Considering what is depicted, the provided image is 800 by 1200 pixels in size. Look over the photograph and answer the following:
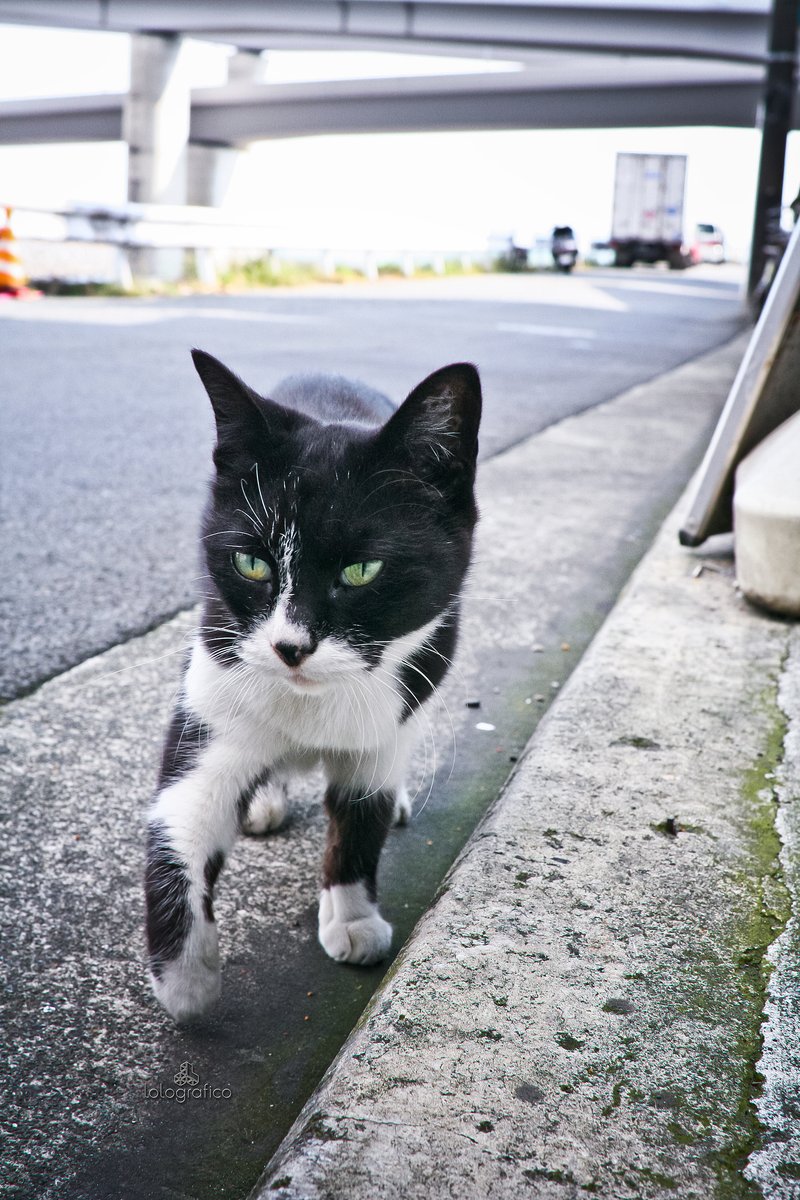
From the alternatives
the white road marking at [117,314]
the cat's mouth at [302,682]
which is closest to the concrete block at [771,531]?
the cat's mouth at [302,682]

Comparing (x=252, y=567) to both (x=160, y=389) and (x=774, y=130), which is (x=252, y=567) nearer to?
(x=160, y=389)

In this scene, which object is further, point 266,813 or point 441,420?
point 266,813

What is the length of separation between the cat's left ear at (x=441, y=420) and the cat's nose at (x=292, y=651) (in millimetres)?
375

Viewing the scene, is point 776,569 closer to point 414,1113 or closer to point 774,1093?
point 774,1093

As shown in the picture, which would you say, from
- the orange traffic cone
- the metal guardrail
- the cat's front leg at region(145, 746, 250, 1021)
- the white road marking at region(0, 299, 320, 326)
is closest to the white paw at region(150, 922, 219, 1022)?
the cat's front leg at region(145, 746, 250, 1021)

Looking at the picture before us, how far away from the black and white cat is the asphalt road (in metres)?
0.85

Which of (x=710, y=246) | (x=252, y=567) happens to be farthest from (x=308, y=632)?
(x=710, y=246)

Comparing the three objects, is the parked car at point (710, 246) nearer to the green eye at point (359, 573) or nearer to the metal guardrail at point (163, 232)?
the metal guardrail at point (163, 232)

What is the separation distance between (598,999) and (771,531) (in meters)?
1.73

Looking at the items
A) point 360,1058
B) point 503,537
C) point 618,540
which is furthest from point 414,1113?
point 618,540

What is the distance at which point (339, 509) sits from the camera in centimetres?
170

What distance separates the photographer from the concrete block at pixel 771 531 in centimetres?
282

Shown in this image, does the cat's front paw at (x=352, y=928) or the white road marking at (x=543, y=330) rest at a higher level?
the white road marking at (x=543, y=330)

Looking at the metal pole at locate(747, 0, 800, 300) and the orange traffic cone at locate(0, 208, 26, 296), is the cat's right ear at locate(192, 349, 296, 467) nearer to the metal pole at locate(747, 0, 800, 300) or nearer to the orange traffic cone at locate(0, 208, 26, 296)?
the orange traffic cone at locate(0, 208, 26, 296)
